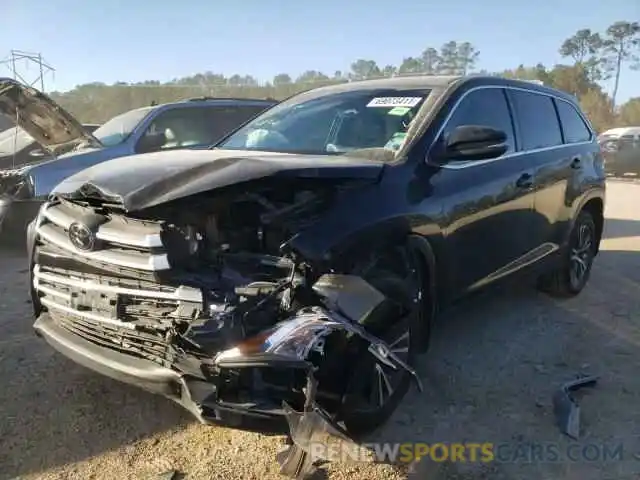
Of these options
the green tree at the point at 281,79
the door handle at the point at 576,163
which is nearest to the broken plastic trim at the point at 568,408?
the door handle at the point at 576,163

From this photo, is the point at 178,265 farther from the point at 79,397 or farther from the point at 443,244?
the point at 443,244

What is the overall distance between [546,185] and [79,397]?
12.0 ft

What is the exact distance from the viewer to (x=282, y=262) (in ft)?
8.78

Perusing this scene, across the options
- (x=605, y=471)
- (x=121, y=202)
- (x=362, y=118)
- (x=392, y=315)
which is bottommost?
(x=605, y=471)

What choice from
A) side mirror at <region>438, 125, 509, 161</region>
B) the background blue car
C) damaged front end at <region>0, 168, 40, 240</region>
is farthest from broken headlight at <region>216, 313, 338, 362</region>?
damaged front end at <region>0, 168, 40, 240</region>

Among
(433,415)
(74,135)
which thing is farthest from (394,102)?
(74,135)

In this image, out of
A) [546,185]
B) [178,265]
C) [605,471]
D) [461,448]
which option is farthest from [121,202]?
[546,185]

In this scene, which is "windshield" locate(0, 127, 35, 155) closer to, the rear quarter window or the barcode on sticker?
the barcode on sticker

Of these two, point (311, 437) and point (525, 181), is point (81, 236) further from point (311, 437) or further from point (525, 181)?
point (525, 181)

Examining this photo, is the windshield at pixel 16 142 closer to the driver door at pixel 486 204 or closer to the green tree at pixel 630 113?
the driver door at pixel 486 204

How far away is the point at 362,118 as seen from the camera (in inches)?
152

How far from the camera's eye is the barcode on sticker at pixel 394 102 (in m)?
3.75

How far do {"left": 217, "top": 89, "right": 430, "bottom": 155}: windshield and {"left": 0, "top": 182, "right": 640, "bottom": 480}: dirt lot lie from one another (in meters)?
1.23

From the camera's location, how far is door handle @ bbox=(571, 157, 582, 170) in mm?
5188
